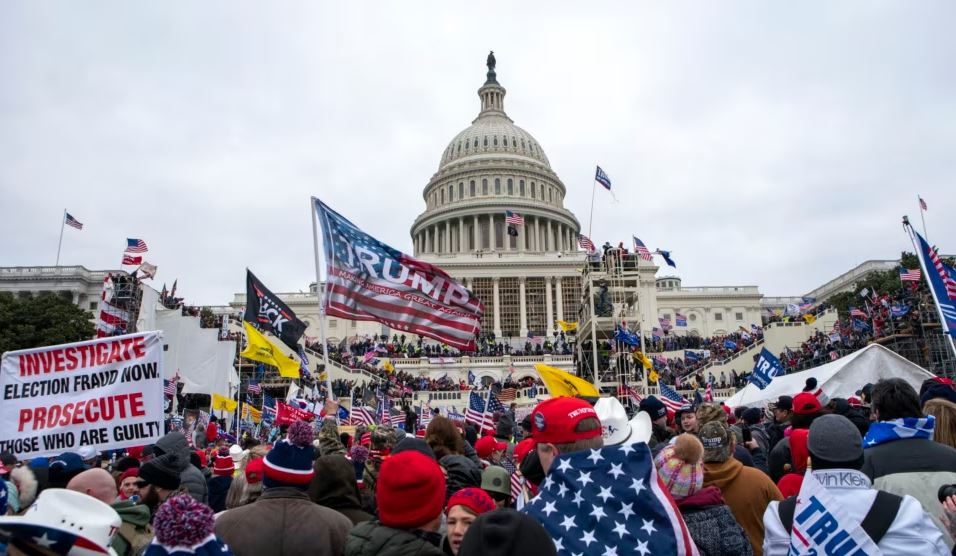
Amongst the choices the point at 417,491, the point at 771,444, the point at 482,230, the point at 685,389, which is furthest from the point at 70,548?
the point at 482,230

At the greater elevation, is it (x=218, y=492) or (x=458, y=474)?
(x=458, y=474)

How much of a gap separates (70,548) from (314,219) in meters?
10.4

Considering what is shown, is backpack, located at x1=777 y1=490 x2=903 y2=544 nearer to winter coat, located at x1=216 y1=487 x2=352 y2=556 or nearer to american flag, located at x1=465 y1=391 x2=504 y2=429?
winter coat, located at x1=216 y1=487 x2=352 y2=556

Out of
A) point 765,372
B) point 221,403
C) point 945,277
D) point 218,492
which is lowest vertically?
point 218,492

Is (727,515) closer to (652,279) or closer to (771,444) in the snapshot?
(771,444)

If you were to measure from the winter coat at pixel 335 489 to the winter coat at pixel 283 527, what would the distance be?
43 centimetres

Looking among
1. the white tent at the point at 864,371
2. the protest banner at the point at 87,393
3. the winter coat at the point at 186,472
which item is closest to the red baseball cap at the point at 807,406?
the winter coat at the point at 186,472

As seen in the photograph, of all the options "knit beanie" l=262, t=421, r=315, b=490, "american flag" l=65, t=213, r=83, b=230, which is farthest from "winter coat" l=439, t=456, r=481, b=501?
"american flag" l=65, t=213, r=83, b=230

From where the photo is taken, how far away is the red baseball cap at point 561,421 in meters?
3.74

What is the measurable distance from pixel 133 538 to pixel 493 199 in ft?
292

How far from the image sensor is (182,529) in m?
2.95

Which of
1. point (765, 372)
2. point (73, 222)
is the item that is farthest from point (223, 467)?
point (73, 222)

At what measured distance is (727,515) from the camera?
4.18 meters

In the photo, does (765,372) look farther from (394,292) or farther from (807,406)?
(807,406)
